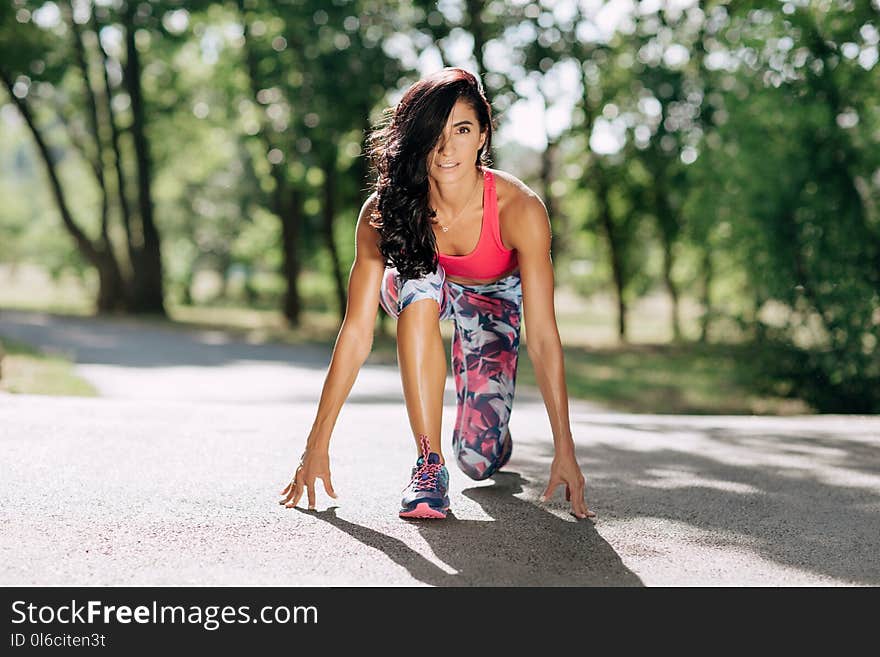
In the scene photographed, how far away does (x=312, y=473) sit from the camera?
13.3ft

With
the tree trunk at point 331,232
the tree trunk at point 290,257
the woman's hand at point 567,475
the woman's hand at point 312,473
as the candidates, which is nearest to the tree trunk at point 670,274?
the tree trunk at point 331,232

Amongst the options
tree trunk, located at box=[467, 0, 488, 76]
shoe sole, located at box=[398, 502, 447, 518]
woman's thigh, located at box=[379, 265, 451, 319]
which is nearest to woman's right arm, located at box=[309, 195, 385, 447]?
woman's thigh, located at box=[379, 265, 451, 319]

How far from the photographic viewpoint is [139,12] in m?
26.7

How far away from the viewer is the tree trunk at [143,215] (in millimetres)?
28328

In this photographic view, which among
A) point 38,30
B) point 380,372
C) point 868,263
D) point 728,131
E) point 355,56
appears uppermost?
point 38,30

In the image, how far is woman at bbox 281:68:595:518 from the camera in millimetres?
4047

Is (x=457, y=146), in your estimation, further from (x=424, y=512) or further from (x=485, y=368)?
(x=424, y=512)

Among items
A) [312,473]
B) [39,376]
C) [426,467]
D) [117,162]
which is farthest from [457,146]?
[117,162]

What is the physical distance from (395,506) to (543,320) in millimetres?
994

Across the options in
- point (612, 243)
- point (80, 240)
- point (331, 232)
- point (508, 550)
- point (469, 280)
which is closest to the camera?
point (508, 550)
